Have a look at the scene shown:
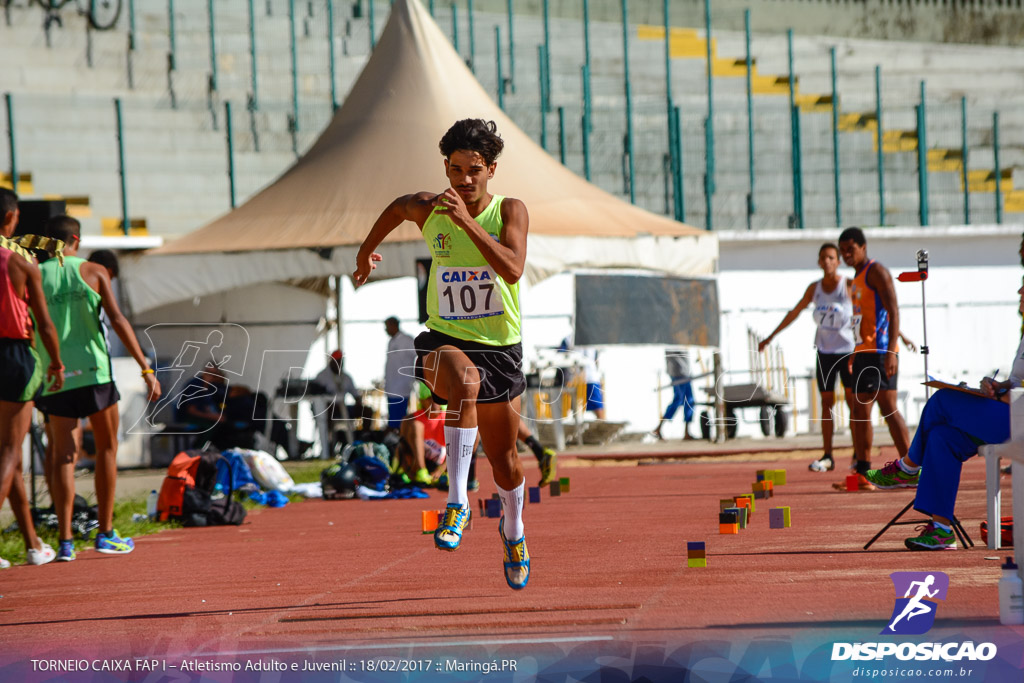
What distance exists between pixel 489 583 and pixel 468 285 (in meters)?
1.48

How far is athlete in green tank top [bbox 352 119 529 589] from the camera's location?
5680 millimetres

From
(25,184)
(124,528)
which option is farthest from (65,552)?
(25,184)

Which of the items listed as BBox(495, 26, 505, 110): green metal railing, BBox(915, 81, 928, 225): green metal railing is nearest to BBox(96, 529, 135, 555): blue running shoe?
BBox(495, 26, 505, 110): green metal railing

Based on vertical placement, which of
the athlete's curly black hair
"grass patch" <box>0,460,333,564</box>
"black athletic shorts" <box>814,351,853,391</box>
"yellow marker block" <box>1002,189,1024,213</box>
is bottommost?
"grass patch" <box>0,460,333,564</box>

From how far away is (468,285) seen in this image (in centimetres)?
573

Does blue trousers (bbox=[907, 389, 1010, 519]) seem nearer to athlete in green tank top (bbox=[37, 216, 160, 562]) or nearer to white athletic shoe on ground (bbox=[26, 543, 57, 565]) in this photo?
athlete in green tank top (bbox=[37, 216, 160, 562])

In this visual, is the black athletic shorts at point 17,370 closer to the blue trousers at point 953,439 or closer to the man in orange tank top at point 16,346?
the man in orange tank top at point 16,346

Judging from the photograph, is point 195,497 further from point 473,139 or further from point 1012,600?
point 1012,600

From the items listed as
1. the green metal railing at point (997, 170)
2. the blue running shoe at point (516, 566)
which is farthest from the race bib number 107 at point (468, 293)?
the green metal railing at point (997, 170)

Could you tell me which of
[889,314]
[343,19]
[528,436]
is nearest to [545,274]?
[528,436]

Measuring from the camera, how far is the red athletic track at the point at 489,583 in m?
4.93

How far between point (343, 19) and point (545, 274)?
45.1 ft

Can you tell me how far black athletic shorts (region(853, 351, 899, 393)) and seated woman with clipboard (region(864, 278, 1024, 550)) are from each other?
12.6ft

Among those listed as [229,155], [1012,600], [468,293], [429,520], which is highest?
[229,155]
